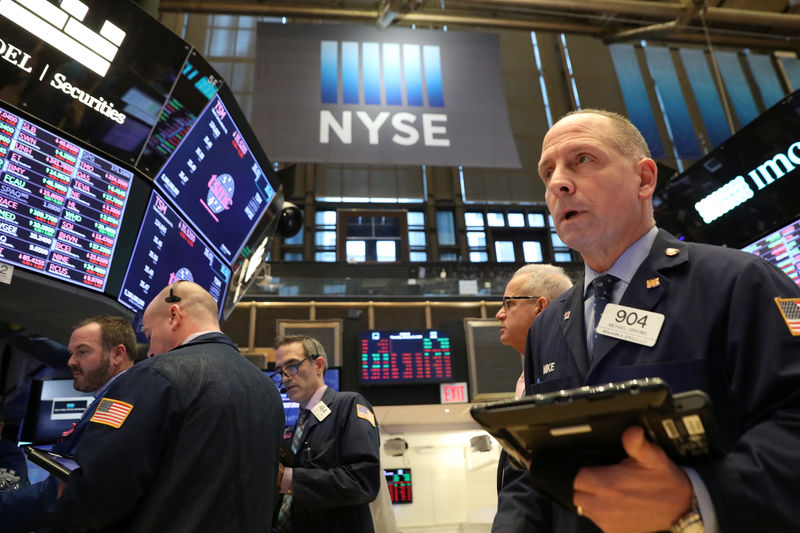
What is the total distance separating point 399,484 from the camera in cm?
786

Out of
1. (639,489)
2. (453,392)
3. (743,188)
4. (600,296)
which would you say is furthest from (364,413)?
(453,392)

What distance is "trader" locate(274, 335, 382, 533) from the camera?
2635 mm

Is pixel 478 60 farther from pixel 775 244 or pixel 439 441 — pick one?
pixel 439 441

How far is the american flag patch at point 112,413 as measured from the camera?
1.73 m

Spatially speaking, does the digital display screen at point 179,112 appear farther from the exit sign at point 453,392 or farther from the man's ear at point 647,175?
the exit sign at point 453,392

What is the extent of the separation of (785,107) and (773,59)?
544 centimetres

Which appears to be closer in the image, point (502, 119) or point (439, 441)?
point (502, 119)

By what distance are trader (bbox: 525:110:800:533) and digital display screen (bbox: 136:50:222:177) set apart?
2509 millimetres

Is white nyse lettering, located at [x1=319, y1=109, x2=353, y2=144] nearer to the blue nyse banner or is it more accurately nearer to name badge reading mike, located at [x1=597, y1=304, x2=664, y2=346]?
the blue nyse banner

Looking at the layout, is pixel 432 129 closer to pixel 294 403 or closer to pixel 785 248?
pixel 294 403

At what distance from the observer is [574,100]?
15.4 m

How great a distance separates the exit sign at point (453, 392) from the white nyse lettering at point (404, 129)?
302 cm

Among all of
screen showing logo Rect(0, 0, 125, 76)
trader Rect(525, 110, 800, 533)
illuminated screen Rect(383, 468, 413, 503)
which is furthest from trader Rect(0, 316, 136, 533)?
illuminated screen Rect(383, 468, 413, 503)

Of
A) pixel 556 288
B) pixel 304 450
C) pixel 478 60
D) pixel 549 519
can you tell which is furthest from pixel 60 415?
pixel 478 60
